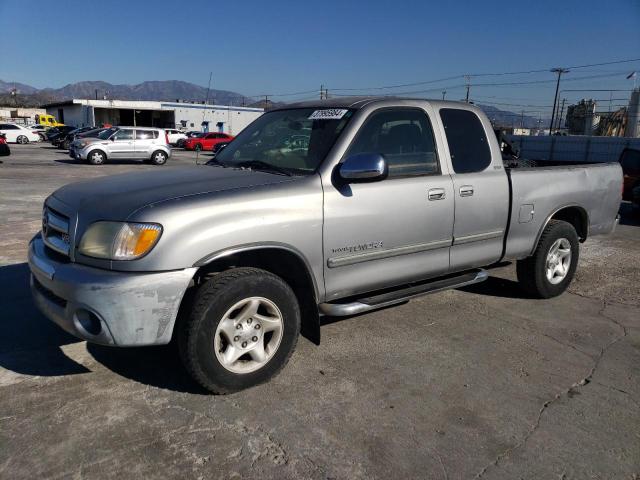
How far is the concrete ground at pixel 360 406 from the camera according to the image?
105 inches

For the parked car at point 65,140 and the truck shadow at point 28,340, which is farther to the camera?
the parked car at point 65,140

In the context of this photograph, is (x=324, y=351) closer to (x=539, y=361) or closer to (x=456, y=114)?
(x=539, y=361)

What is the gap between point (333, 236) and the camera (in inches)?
138

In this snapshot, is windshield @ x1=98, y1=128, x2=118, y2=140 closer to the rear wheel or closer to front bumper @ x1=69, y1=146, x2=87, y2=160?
front bumper @ x1=69, y1=146, x2=87, y2=160

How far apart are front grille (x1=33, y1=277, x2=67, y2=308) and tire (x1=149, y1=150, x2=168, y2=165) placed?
23348 millimetres

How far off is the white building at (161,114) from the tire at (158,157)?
3609 cm

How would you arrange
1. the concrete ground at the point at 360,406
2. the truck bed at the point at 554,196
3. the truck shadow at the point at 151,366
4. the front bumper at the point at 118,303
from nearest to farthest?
the concrete ground at the point at 360,406, the front bumper at the point at 118,303, the truck shadow at the point at 151,366, the truck bed at the point at 554,196

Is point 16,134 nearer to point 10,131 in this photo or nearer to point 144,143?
point 10,131

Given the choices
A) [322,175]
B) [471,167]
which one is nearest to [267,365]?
[322,175]

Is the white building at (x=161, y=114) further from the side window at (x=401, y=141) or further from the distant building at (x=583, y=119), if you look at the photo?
the side window at (x=401, y=141)

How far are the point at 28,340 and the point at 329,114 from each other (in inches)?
114

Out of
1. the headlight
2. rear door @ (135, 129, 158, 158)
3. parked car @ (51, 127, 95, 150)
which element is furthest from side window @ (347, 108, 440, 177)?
parked car @ (51, 127, 95, 150)

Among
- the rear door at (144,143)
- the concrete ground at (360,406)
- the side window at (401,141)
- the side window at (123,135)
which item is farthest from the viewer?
the rear door at (144,143)

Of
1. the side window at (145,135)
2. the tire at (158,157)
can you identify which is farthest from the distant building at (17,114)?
the tire at (158,157)
